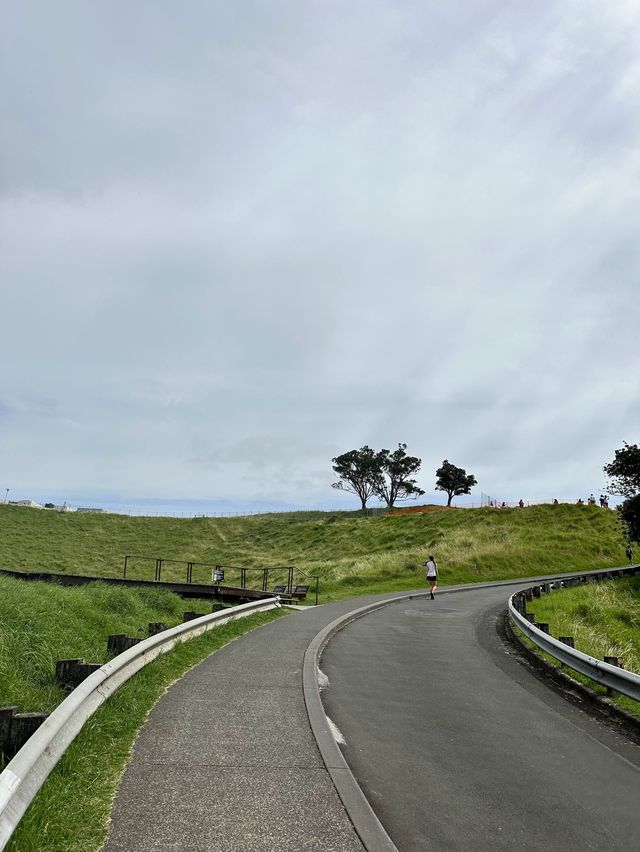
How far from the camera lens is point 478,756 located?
19.2 ft

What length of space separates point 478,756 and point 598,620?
14058 mm

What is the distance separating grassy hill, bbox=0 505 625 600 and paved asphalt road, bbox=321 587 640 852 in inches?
704

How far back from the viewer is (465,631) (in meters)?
15.2

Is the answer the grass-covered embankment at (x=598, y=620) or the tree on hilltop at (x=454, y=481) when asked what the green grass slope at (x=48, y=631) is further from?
the tree on hilltop at (x=454, y=481)

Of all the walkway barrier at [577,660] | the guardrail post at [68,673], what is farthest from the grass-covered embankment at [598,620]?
the guardrail post at [68,673]

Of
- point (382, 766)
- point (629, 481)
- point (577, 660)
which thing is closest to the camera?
point (382, 766)

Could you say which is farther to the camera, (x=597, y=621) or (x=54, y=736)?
(x=597, y=621)

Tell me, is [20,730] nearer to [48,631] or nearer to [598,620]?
[48,631]

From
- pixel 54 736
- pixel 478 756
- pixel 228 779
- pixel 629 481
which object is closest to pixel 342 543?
pixel 629 481

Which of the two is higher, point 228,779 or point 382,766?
point 228,779

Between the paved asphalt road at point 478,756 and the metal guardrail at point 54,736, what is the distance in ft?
7.91

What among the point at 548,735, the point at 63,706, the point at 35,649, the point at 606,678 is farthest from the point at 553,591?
the point at 63,706

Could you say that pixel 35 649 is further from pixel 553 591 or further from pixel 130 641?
pixel 553 591

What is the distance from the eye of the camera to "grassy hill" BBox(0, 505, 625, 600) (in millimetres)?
38188
